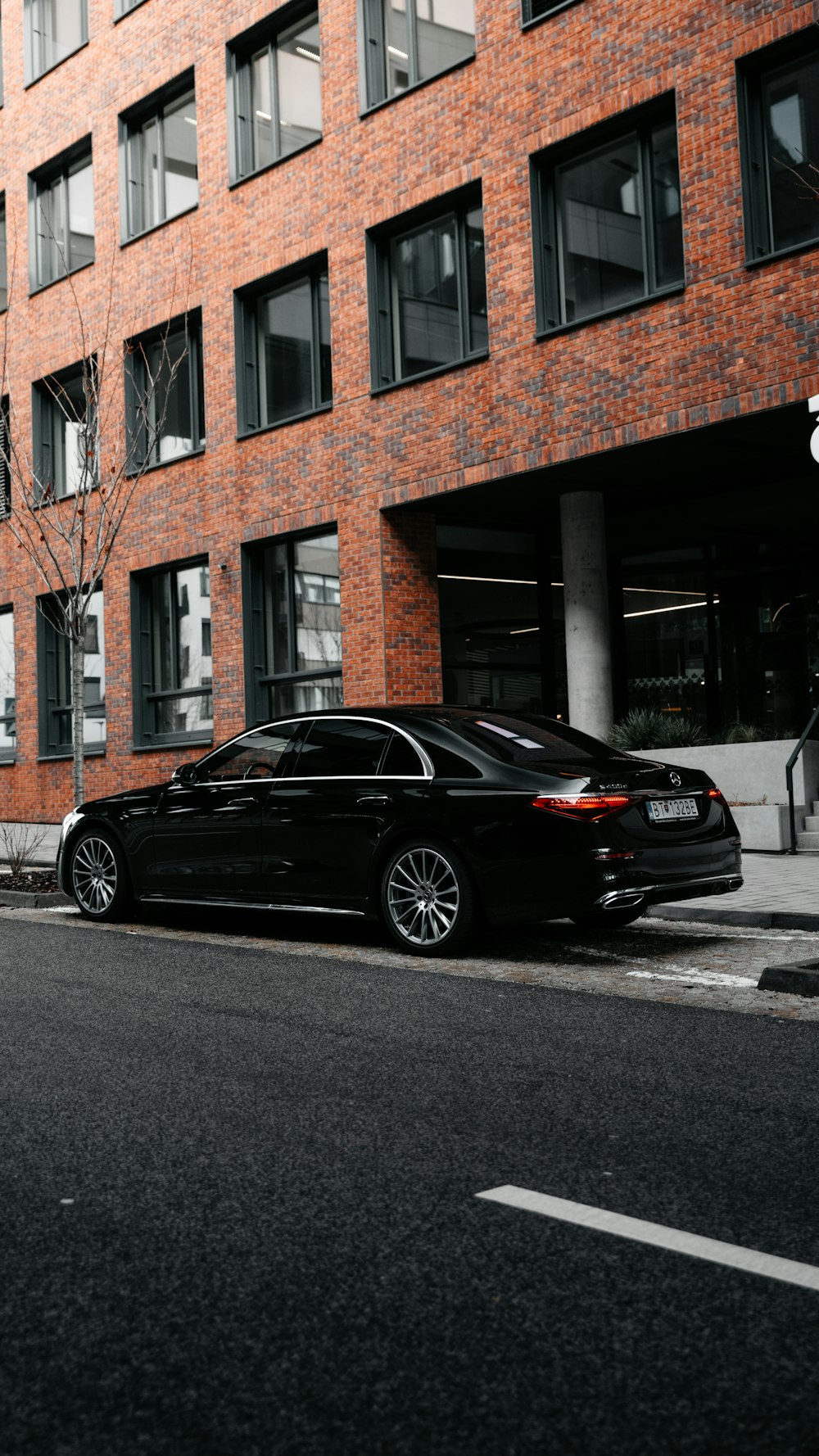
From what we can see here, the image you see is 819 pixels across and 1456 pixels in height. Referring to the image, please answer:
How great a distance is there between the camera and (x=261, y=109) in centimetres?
2022

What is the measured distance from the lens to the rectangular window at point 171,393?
2114 cm

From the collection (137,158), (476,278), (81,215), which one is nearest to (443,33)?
(476,278)

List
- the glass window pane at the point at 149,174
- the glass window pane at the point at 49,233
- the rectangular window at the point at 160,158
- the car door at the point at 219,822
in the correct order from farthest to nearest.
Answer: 1. the glass window pane at the point at 49,233
2. the glass window pane at the point at 149,174
3. the rectangular window at the point at 160,158
4. the car door at the point at 219,822

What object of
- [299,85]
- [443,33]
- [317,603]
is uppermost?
[299,85]

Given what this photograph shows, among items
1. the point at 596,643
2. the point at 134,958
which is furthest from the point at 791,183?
the point at 134,958

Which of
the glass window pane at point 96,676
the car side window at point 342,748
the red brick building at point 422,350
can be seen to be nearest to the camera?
the car side window at point 342,748

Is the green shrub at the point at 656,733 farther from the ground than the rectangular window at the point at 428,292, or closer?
closer

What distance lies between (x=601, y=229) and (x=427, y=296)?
2869 millimetres

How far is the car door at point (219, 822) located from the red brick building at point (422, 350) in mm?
6475

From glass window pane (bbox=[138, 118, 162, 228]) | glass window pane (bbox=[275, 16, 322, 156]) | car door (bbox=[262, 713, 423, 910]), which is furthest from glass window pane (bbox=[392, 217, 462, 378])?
A: car door (bbox=[262, 713, 423, 910])

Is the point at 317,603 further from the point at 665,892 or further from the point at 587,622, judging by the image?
the point at 665,892

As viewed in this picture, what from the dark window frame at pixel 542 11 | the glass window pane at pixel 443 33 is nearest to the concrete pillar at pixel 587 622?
the dark window frame at pixel 542 11

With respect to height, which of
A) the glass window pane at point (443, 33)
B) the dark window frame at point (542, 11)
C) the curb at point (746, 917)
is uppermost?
the glass window pane at point (443, 33)

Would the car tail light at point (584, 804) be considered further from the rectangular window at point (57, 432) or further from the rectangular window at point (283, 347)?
the rectangular window at point (57, 432)
